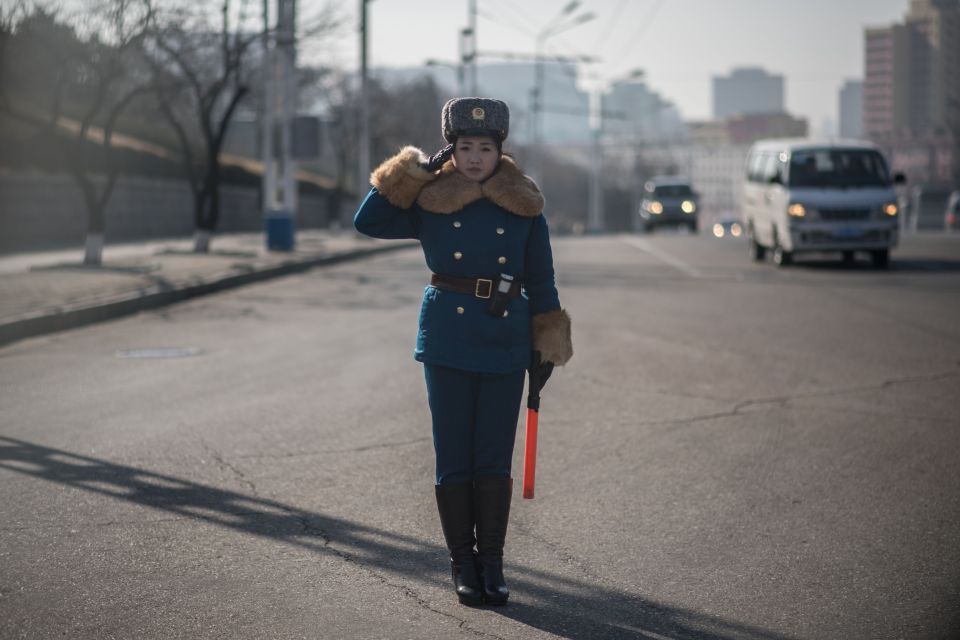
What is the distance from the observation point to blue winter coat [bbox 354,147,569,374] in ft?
14.9

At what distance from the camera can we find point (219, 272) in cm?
2039

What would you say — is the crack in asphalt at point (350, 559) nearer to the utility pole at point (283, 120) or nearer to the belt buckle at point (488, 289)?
the belt buckle at point (488, 289)

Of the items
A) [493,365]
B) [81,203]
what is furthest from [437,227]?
[81,203]

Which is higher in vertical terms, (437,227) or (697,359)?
(437,227)

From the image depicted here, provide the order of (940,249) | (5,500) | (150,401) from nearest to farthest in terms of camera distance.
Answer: (5,500)
(150,401)
(940,249)

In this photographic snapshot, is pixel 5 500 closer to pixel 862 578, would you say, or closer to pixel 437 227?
pixel 437 227

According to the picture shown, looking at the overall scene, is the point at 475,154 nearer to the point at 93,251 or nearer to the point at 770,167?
the point at 93,251

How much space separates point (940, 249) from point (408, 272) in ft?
44.8

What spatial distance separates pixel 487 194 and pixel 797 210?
770 inches

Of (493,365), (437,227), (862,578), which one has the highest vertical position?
(437,227)

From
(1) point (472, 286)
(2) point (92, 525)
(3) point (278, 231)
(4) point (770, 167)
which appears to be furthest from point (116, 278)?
(1) point (472, 286)

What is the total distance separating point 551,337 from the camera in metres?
4.64

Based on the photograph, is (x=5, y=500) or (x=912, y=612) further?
(x=5, y=500)

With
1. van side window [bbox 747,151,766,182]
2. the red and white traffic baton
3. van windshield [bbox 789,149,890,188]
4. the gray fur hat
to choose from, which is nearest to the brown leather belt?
the red and white traffic baton
